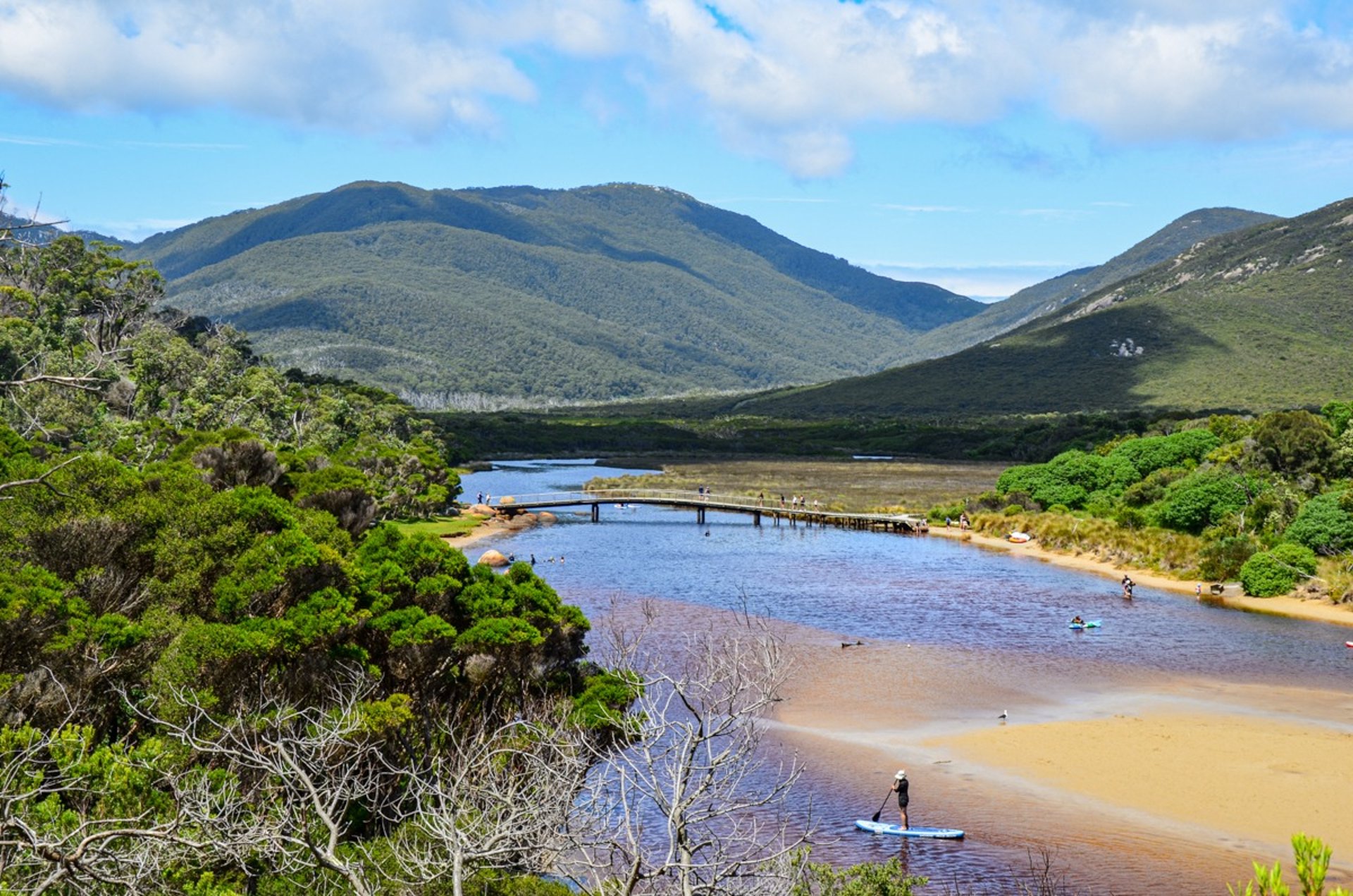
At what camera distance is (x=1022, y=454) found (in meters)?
136

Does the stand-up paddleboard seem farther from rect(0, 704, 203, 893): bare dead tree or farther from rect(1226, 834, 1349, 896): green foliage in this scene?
rect(1226, 834, 1349, 896): green foliage

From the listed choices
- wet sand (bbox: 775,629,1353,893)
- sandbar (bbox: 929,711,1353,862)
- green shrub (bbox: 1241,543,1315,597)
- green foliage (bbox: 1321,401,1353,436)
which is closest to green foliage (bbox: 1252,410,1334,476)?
green foliage (bbox: 1321,401,1353,436)

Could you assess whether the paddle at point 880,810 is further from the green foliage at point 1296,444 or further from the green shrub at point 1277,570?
the green foliage at point 1296,444

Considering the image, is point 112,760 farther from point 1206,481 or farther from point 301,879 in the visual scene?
point 1206,481

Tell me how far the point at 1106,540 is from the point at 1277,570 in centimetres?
1489

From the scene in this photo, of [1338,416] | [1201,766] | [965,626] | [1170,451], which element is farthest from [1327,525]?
[1201,766]

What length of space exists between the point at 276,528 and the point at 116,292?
252 ft

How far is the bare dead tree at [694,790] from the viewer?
1333 cm

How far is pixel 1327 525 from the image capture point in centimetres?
5519

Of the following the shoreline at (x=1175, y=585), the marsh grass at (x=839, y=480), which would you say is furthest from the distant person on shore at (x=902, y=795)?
the marsh grass at (x=839, y=480)

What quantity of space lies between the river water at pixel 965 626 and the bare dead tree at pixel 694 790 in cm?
222

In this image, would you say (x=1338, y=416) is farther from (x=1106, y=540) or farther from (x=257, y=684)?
(x=257, y=684)

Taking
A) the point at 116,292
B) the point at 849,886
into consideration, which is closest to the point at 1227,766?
the point at 849,886

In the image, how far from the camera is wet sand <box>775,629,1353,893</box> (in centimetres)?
2530
